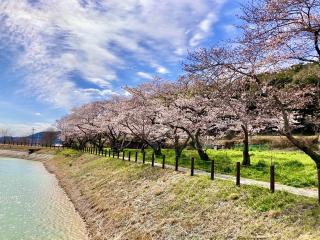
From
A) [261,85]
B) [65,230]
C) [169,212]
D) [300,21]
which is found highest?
[300,21]

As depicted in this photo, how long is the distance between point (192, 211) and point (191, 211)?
2.4 inches

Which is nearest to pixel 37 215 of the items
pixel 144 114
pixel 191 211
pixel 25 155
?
pixel 191 211

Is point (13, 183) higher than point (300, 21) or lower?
lower

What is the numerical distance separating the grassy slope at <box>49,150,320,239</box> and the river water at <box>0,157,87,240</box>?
3.35 ft

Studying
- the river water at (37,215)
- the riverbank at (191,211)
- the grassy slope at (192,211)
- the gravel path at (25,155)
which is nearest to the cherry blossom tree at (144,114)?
the river water at (37,215)

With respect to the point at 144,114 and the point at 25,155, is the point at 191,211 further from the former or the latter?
the point at 25,155

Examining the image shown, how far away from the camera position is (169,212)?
657 inches

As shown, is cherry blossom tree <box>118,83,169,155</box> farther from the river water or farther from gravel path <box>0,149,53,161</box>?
gravel path <box>0,149,53,161</box>

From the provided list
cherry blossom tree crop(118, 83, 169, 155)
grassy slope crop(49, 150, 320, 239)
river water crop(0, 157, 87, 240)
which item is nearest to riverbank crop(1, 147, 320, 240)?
grassy slope crop(49, 150, 320, 239)

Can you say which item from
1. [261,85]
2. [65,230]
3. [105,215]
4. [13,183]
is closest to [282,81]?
[261,85]

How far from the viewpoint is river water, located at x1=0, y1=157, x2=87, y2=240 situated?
18.0m

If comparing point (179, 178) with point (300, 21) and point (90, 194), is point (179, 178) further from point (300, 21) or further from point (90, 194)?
point (300, 21)

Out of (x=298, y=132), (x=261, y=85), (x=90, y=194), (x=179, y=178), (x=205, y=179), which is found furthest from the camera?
(x=298, y=132)

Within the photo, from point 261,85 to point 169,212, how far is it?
22.2ft
